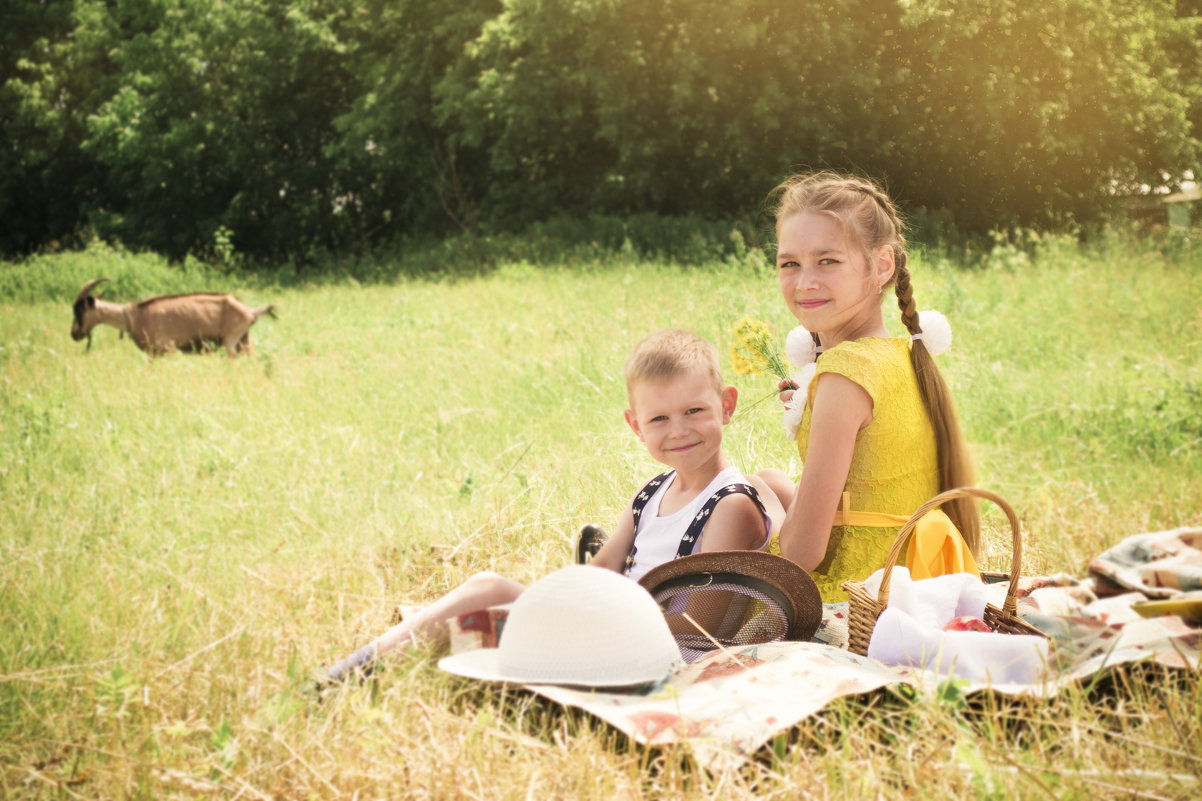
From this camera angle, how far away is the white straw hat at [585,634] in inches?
81.0

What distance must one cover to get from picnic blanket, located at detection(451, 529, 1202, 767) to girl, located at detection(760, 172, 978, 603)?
1.20ft

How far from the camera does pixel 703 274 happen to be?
11266 millimetres

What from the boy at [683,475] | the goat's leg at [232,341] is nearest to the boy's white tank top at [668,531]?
the boy at [683,475]

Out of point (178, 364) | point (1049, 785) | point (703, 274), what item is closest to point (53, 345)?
point (178, 364)

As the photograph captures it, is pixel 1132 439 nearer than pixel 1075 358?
Yes

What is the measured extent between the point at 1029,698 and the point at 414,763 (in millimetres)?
1351

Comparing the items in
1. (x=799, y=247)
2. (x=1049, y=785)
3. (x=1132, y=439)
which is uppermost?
(x=799, y=247)

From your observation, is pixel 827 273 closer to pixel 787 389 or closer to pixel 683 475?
pixel 787 389

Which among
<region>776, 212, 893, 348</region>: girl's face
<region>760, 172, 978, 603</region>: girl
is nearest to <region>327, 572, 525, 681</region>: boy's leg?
<region>760, 172, 978, 603</region>: girl

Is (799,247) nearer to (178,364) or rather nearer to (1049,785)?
(1049,785)

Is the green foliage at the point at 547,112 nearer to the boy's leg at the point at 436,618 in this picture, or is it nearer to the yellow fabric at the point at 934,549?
the yellow fabric at the point at 934,549

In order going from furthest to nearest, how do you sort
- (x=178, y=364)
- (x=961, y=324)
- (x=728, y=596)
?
1. (x=178, y=364)
2. (x=961, y=324)
3. (x=728, y=596)

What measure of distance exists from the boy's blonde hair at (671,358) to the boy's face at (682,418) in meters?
0.02

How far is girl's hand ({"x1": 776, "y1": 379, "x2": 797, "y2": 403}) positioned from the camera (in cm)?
300
